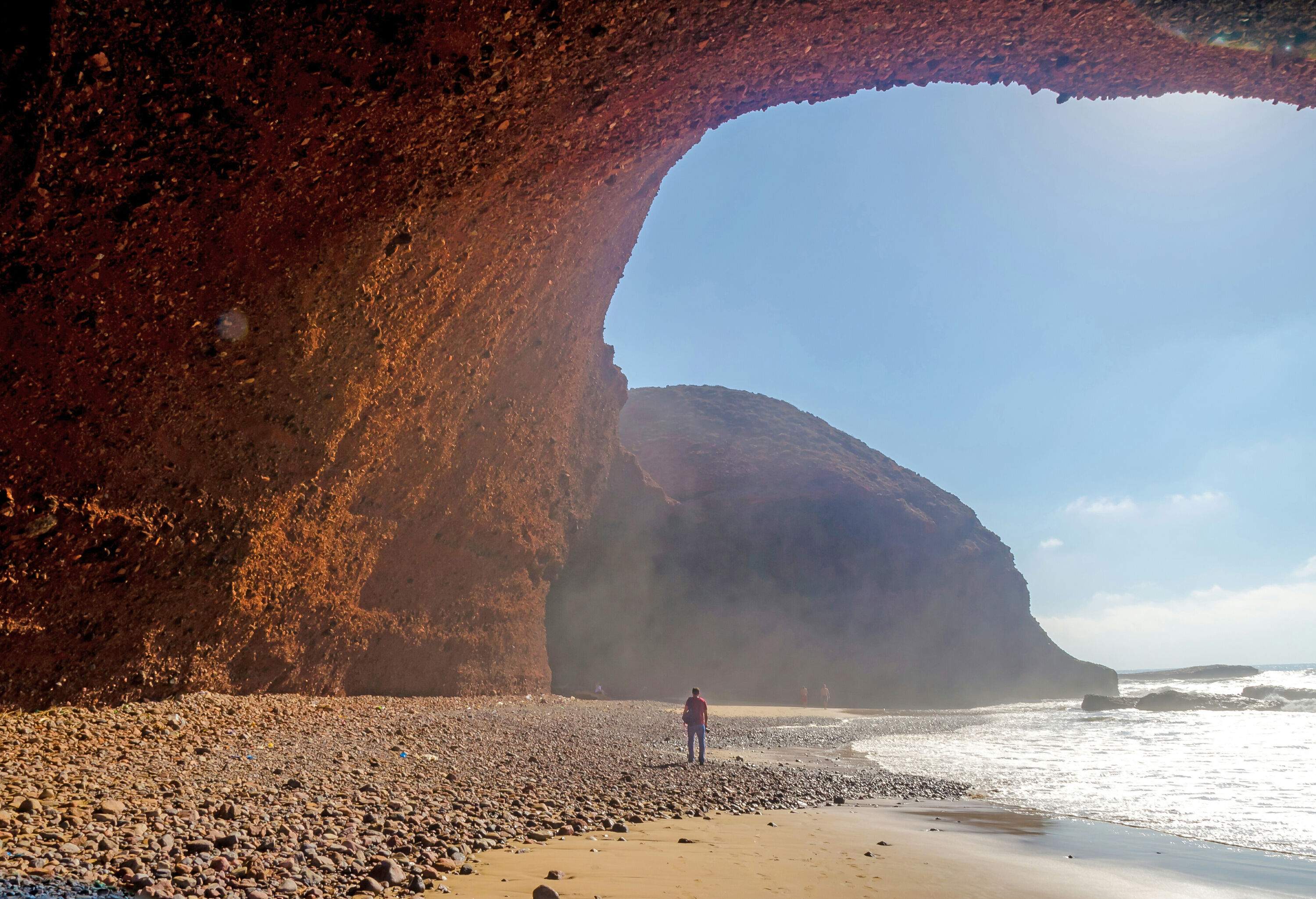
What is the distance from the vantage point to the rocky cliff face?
3297cm

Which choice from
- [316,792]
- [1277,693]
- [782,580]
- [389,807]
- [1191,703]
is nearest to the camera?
[389,807]

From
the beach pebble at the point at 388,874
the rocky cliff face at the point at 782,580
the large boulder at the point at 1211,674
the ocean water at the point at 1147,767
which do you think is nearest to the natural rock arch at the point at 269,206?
the beach pebble at the point at 388,874

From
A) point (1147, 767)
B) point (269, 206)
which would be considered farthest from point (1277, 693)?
point (269, 206)

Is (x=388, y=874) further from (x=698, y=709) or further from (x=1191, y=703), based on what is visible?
(x=1191, y=703)

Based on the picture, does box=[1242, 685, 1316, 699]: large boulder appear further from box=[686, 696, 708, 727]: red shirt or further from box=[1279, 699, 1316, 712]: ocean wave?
box=[686, 696, 708, 727]: red shirt

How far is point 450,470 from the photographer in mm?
13922

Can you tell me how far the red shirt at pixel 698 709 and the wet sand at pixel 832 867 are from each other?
9.93ft

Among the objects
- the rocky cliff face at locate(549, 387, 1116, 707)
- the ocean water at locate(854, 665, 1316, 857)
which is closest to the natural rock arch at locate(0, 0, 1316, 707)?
the ocean water at locate(854, 665, 1316, 857)

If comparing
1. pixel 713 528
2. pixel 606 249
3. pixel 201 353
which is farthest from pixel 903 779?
pixel 713 528

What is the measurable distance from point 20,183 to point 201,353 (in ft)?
6.20

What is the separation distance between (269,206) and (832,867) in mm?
6367

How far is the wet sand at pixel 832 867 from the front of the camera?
161 inches

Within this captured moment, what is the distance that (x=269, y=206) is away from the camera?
5.59 metres

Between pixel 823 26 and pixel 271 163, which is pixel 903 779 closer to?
pixel 823 26
